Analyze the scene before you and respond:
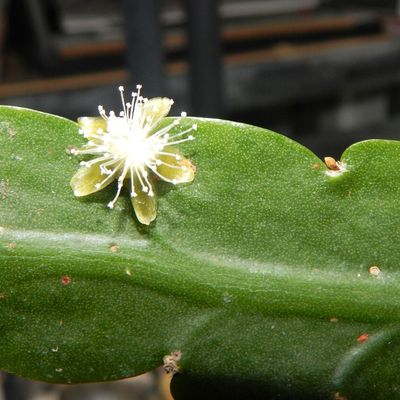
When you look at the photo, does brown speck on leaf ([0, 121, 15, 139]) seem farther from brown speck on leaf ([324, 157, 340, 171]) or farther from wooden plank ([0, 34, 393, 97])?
wooden plank ([0, 34, 393, 97])

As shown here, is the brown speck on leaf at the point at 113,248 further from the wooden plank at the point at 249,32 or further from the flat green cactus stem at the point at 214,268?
the wooden plank at the point at 249,32

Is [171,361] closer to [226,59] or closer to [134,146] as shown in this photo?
[134,146]

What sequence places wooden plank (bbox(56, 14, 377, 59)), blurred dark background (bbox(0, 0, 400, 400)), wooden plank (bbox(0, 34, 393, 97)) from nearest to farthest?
blurred dark background (bbox(0, 0, 400, 400)) → wooden plank (bbox(0, 34, 393, 97)) → wooden plank (bbox(56, 14, 377, 59))

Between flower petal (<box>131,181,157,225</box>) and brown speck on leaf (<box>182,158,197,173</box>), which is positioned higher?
brown speck on leaf (<box>182,158,197,173</box>)

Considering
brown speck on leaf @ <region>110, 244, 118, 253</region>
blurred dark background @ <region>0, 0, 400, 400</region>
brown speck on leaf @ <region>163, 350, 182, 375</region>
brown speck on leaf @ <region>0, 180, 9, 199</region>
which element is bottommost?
brown speck on leaf @ <region>163, 350, 182, 375</region>

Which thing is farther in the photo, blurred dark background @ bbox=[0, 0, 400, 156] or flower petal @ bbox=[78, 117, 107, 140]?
blurred dark background @ bbox=[0, 0, 400, 156]

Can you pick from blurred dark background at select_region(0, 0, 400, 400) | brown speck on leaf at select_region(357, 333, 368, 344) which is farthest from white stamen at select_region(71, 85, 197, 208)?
blurred dark background at select_region(0, 0, 400, 400)

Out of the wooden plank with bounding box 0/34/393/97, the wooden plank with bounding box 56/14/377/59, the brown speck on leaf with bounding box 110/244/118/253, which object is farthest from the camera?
the wooden plank with bounding box 56/14/377/59
